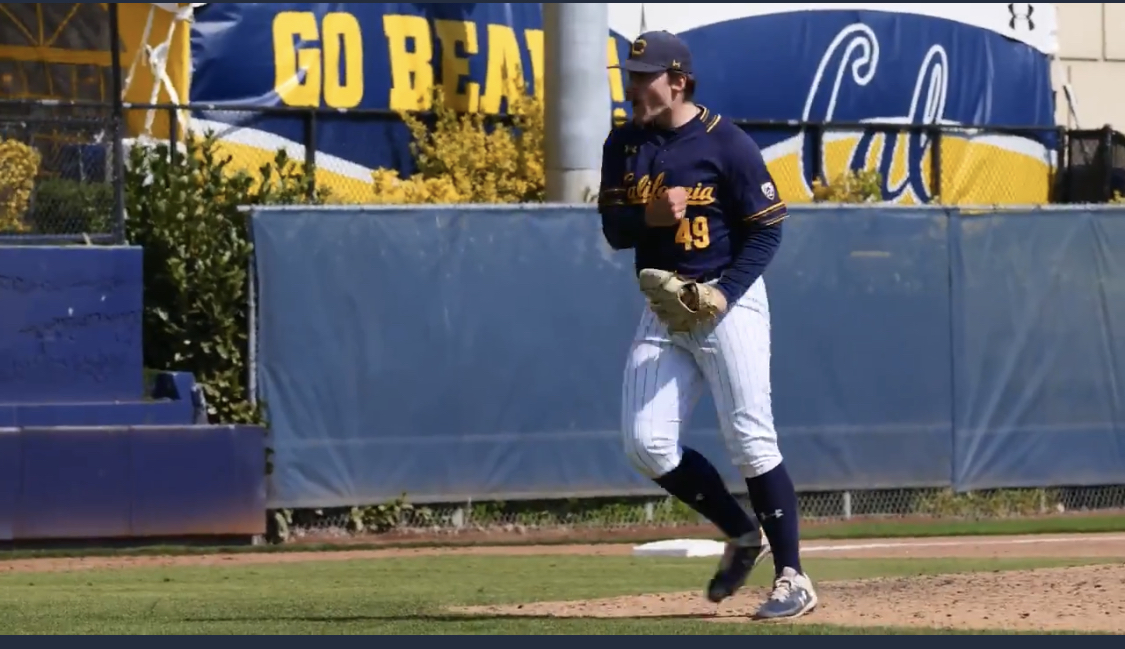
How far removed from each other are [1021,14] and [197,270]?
10.5m

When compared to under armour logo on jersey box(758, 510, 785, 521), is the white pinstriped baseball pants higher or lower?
higher

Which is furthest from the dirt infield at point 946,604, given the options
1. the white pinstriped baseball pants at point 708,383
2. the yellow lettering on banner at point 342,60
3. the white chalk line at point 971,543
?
the yellow lettering on banner at point 342,60

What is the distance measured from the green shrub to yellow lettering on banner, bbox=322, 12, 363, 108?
9.50 ft

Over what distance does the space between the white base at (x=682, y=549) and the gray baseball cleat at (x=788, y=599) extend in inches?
175

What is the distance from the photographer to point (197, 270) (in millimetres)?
12164

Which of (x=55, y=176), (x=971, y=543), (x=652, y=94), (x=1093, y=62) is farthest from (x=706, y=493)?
(x=1093, y=62)

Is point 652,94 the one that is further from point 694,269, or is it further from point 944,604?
point 944,604

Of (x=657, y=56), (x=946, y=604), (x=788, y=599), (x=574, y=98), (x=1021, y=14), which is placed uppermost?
(x=1021, y=14)

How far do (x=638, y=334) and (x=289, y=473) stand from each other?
6.10m

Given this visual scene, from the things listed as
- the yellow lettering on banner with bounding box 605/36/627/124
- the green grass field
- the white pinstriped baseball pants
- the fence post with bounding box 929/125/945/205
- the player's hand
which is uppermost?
the yellow lettering on banner with bounding box 605/36/627/124

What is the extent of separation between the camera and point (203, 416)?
38.3 ft

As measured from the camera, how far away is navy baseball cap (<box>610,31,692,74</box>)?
6.04 meters

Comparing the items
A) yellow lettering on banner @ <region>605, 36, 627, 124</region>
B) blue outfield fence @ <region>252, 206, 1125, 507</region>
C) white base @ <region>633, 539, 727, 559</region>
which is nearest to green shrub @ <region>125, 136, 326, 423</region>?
blue outfield fence @ <region>252, 206, 1125, 507</region>

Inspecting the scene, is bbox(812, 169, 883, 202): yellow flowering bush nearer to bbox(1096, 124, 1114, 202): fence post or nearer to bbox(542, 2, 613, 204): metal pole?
bbox(542, 2, 613, 204): metal pole
